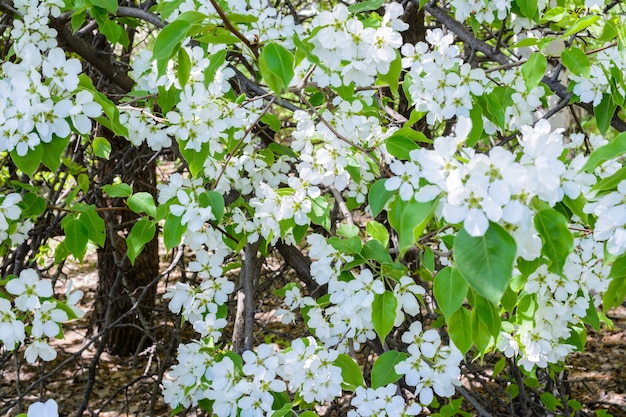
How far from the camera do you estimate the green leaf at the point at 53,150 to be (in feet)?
5.53

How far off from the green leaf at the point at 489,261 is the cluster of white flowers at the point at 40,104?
1.04 metres

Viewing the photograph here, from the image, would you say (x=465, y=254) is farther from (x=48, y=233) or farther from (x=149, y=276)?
(x=149, y=276)

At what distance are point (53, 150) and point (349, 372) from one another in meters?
0.95

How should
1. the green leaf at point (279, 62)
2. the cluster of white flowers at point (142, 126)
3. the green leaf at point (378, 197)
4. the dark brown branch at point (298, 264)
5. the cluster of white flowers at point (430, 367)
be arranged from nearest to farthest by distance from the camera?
1. the green leaf at point (279, 62)
2. the green leaf at point (378, 197)
3. the cluster of white flowers at point (430, 367)
4. the cluster of white flowers at point (142, 126)
5. the dark brown branch at point (298, 264)

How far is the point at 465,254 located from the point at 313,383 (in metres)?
0.88

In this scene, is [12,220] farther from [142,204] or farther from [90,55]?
[90,55]

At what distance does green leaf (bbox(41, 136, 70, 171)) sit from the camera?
5.53ft

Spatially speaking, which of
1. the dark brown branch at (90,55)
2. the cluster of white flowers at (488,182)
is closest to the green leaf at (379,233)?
the cluster of white flowers at (488,182)

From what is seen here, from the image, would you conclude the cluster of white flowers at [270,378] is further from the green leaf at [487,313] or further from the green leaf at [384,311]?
the green leaf at [487,313]

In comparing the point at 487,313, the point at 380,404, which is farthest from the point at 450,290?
the point at 380,404

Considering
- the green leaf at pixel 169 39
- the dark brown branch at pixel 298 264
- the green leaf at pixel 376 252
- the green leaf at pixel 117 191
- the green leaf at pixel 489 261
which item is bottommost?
the dark brown branch at pixel 298 264

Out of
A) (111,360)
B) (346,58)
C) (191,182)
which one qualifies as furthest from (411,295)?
(111,360)

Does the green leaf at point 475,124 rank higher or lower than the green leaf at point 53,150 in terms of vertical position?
lower

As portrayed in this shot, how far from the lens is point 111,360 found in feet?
16.4
